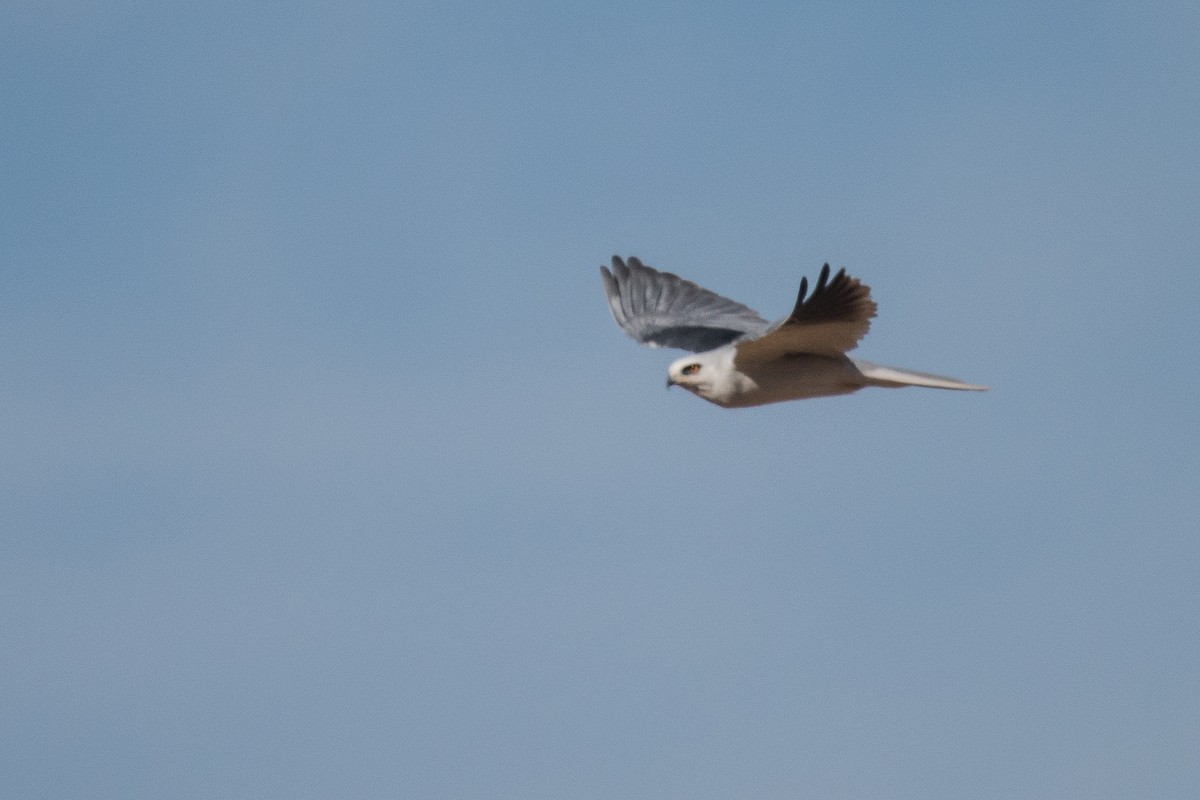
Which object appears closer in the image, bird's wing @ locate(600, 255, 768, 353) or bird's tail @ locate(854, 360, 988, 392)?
bird's tail @ locate(854, 360, 988, 392)

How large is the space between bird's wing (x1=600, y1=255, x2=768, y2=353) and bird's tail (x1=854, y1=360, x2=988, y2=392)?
8.39ft

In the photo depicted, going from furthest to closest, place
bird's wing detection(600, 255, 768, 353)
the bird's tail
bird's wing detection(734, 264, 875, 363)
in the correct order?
bird's wing detection(600, 255, 768, 353)
the bird's tail
bird's wing detection(734, 264, 875, 363)

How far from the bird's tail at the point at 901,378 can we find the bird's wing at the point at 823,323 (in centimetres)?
39

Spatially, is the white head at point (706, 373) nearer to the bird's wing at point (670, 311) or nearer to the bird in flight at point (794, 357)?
the bird in flight at point (794, 357)

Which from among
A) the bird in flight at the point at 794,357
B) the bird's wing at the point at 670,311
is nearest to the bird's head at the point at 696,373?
the bird in flight at the point at 794,357

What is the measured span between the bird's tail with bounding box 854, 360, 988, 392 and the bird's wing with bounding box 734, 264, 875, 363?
39 centimetres

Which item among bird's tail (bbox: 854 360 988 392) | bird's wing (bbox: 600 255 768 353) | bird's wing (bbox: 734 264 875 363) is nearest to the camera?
bird's wing (bbox: 734 264 875 363)

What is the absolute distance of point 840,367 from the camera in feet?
46.7

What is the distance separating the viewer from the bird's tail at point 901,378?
14344mm

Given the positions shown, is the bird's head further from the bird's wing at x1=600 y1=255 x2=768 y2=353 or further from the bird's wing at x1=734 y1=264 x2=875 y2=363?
the bird's wing at x1=600 y1=255 x2=768 y2=353

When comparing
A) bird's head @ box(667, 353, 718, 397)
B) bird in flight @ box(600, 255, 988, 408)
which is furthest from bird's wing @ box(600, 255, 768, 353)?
bird's head @ box(667, 353, 718, 397)

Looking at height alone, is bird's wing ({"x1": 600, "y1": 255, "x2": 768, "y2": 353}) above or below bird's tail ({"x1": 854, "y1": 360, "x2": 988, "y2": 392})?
above

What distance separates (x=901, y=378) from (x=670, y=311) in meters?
4.49

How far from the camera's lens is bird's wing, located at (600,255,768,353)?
1727 cm
